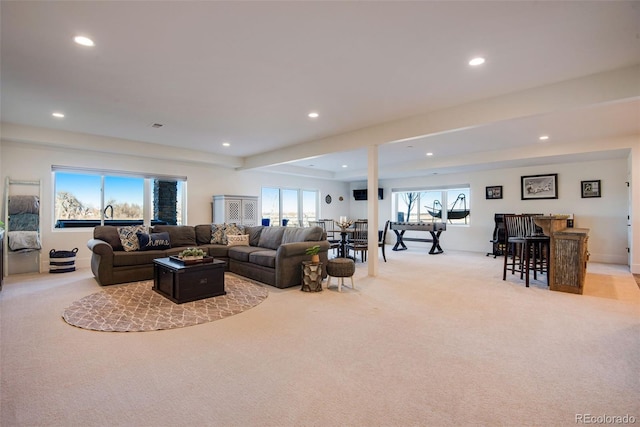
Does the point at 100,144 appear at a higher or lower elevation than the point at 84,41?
lower

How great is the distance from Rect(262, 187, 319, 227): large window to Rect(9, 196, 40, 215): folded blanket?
16.5ft

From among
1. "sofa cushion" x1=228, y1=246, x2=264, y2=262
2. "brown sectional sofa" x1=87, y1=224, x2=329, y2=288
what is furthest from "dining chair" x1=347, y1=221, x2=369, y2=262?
"sofa cushion" x1=228, y1=246, x2=264, y2=262

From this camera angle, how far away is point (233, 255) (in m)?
5.48

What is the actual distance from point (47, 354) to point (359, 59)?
364 centimetres

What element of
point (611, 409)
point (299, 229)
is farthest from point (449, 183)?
point (611, 409)

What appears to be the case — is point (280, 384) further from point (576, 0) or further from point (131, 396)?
point (576, 0)

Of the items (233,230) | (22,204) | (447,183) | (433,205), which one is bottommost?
(233,230)

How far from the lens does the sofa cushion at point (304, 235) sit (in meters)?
5.02

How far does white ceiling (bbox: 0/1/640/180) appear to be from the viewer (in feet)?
7.41

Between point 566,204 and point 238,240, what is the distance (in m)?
7.65

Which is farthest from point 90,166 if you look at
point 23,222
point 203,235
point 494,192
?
point 494,192

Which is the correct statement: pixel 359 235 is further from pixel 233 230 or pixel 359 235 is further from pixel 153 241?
pixel 153 241

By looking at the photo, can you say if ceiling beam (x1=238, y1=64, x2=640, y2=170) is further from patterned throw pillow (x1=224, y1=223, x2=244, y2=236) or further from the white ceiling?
patterned throw pillow (x1=224, y1=223, x2=244, y2=236)

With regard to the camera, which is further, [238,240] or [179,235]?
[238,240]
